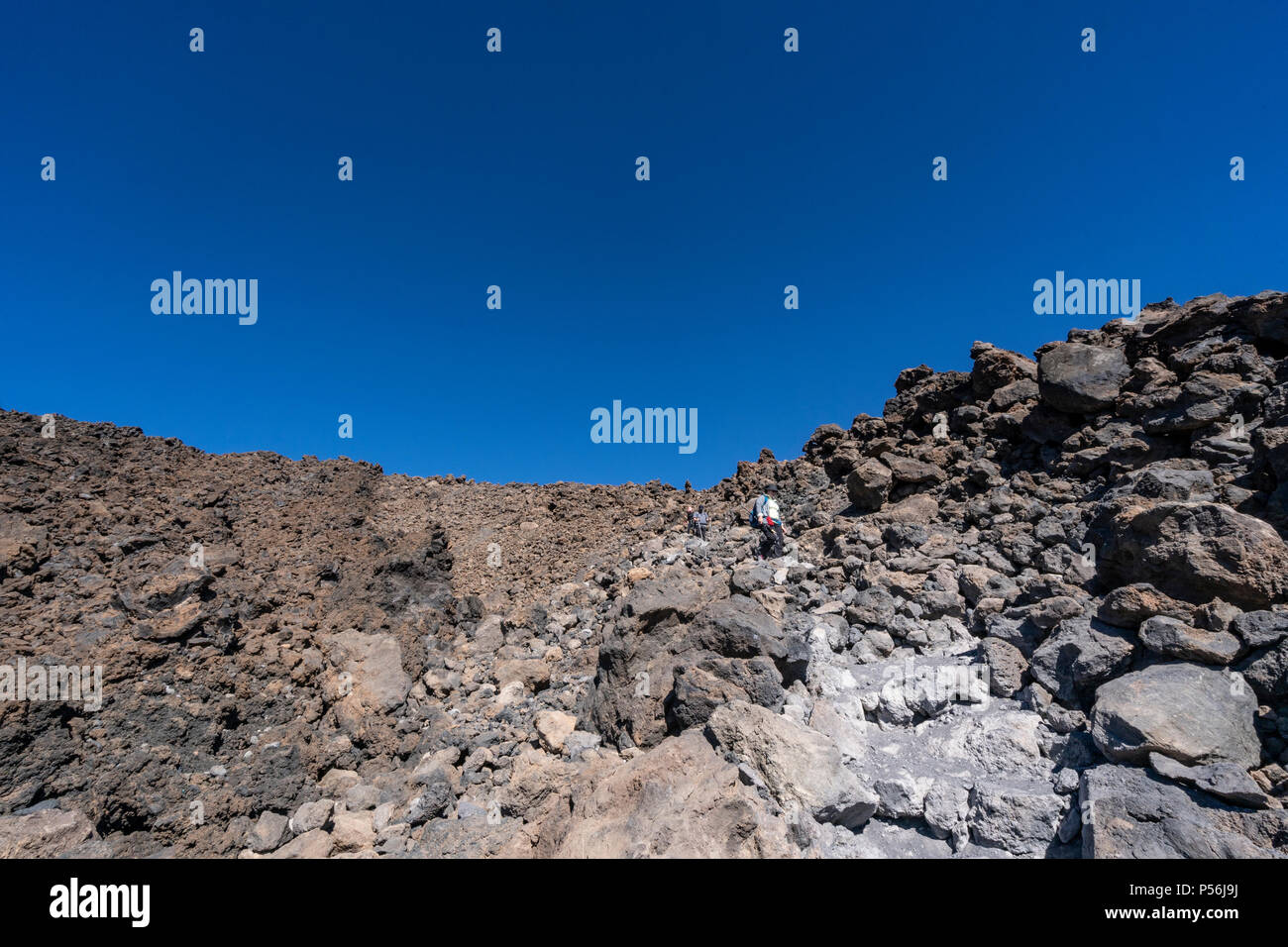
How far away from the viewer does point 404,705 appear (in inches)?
447

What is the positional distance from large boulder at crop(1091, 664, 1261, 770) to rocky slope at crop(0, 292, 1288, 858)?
0.09 ft

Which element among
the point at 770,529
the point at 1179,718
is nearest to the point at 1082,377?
the point at 770,529

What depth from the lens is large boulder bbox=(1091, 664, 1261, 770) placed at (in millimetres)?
4551

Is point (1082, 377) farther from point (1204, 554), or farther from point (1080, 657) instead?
point (1080, 657)

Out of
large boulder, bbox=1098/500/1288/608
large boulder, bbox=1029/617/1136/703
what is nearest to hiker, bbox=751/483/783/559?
large boulder, bbox=1029/617/1136/703

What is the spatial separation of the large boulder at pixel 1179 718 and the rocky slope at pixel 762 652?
0.09 ft

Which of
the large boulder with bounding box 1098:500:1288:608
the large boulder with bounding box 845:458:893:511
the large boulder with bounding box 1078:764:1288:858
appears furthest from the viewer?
the large boulder with bounding box 845:458:893:511

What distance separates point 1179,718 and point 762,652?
13.3 feet

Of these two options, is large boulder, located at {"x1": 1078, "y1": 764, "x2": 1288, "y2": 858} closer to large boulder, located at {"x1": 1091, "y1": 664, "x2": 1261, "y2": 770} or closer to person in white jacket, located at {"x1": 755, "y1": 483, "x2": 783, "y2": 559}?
large boulder, located at {"x1": 1091, "y1": 664, "x2": 1261, "y2": 770}

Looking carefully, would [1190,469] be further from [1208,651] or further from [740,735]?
[740,735]

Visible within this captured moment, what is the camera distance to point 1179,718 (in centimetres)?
475

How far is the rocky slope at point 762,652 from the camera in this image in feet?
16.7
